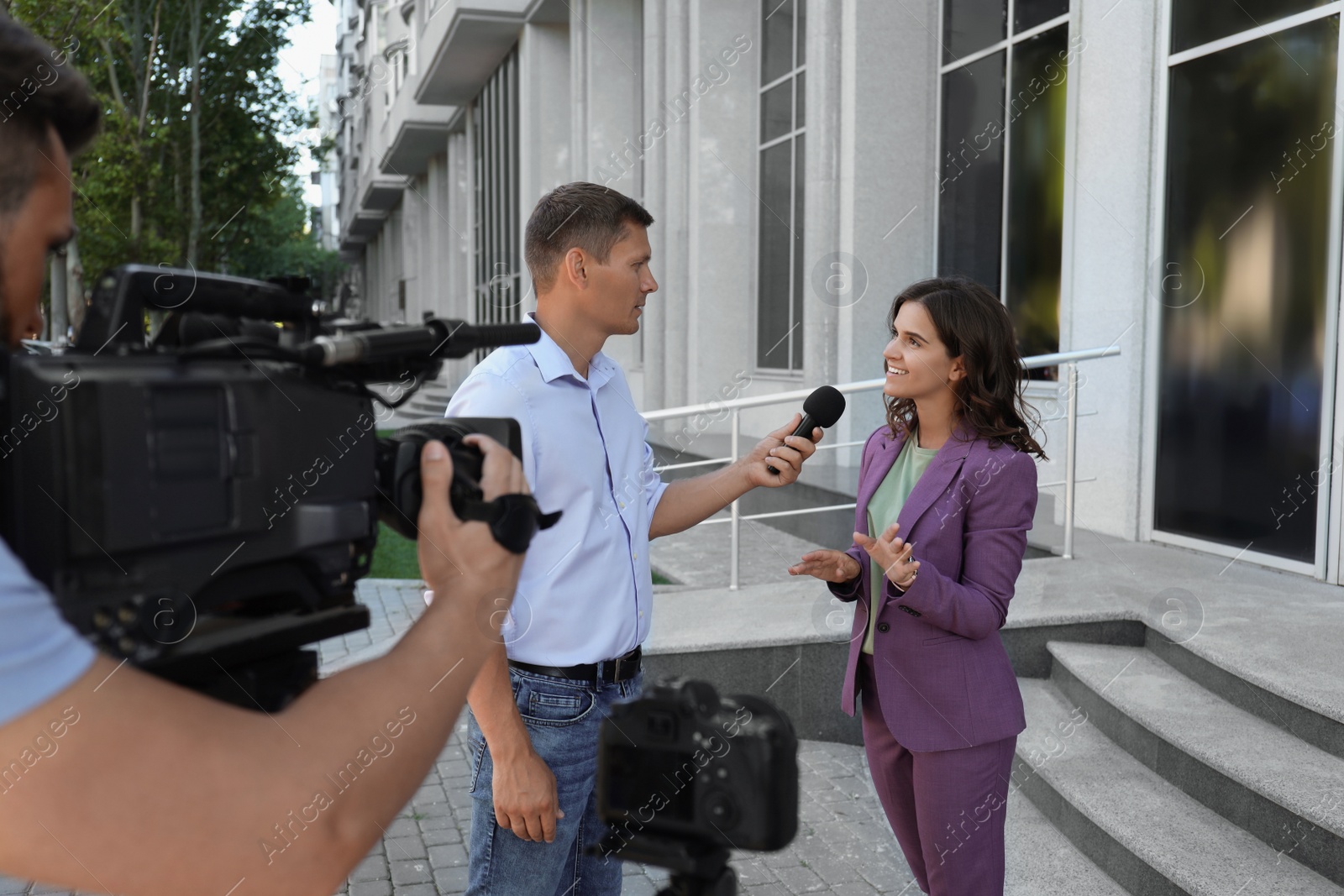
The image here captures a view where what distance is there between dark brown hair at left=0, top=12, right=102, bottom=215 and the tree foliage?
52.4 feet

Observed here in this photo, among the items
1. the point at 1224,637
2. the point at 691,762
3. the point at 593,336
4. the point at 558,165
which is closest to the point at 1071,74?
the point at 1224,637

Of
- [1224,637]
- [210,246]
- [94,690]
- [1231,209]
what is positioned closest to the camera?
[94,690]

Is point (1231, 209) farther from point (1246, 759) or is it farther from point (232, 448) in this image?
point (232, 448)

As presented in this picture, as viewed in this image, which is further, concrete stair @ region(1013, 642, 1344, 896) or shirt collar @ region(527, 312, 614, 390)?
concrete stair @ region(1013, 642, 1344, 896)

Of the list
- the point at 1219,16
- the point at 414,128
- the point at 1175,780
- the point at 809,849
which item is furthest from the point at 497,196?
the point at 1175,780

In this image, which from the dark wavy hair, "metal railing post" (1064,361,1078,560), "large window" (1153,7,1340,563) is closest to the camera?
the dark wavy hair

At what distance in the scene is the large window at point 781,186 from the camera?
41.1 ft

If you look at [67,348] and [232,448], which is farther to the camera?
[67,348]

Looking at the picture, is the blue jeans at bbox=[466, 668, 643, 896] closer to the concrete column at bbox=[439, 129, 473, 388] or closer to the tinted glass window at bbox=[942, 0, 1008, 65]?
the tinted glass window at bbox=[942, 0, 1008, 65]

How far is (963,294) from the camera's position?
10.3 feet

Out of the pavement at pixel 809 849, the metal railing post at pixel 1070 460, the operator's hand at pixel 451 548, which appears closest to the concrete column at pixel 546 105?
the metal railing post at pixel 1070 460

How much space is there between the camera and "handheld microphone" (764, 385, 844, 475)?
9.16ft

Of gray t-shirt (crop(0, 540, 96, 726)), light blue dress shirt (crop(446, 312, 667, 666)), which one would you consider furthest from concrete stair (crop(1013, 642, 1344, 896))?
gray t-shirt (crop(0, 540, 96, 726))

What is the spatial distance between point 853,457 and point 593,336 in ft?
24.9
